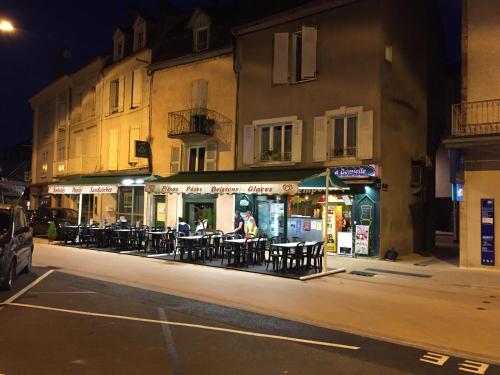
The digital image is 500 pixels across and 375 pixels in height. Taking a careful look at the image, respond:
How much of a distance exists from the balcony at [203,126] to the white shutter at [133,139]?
Answer: 3.32 meters

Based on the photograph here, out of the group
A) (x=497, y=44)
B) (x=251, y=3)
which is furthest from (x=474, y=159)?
(x=251, y=3)

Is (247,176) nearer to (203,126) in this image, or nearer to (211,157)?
(211,157)

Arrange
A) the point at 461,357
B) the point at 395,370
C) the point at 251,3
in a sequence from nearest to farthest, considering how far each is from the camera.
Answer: the point at 395,370 → the point at 461,357 → the point at 251,3

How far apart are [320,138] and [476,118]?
510 cm

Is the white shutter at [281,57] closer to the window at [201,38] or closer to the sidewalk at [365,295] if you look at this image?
the window at [201,38]

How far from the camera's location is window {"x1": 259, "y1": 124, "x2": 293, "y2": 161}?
18531mm

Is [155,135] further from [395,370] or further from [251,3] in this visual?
[395,370]

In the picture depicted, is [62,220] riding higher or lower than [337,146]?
lower

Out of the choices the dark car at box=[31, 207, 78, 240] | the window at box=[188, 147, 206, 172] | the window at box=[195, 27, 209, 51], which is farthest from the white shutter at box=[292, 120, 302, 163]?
the dark car at box=[31, 207, 78, 240]

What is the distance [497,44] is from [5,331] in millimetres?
14381

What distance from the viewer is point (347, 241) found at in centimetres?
1717

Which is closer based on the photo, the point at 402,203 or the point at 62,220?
the point at 402,203

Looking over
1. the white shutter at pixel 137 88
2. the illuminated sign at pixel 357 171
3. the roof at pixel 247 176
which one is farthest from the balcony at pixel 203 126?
the illuminated sign at pixel 357 171

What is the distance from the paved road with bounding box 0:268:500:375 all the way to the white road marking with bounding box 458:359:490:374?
0.01 m
